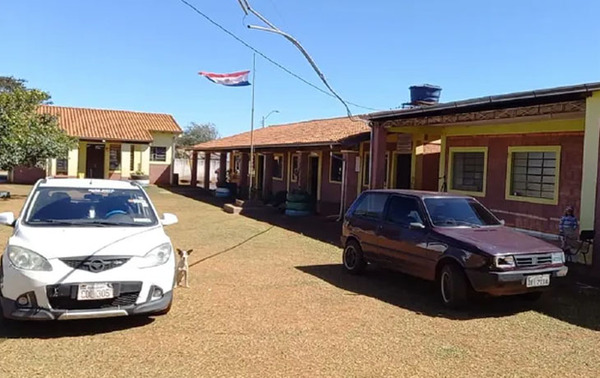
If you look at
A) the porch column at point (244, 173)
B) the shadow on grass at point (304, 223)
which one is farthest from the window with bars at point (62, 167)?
the shadow on grass at point (304, 223)

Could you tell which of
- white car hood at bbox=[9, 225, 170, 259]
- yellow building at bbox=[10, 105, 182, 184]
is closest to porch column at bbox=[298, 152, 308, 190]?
yellow building at bbox=[10, 105, 182, 184]

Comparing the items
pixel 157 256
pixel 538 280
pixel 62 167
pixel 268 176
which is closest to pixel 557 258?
pixel 538 280

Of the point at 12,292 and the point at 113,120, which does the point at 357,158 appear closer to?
the point at 12,292

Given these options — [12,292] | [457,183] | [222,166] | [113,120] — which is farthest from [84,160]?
[12,292]

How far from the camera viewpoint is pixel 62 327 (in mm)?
5422

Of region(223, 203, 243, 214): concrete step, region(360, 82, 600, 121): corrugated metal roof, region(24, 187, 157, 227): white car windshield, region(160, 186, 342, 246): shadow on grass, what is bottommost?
region(160, 186, 342, 246): shadow on grass

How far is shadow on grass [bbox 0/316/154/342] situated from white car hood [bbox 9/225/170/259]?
824 mm

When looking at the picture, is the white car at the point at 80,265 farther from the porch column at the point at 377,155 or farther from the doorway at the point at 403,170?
the doorway at the point at 403,170

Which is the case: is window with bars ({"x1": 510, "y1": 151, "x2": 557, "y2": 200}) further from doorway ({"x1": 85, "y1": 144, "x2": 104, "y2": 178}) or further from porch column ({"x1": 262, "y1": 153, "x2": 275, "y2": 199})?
doorway ({"x1": 85, "y1": 144, "x2": 104, "y2": 178})

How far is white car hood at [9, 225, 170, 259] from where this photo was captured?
515 cm

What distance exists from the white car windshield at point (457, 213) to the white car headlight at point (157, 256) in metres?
3.78

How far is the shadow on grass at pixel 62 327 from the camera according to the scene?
5195 mm

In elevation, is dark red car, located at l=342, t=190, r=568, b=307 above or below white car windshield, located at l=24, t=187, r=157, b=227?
below

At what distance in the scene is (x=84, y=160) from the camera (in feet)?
106
